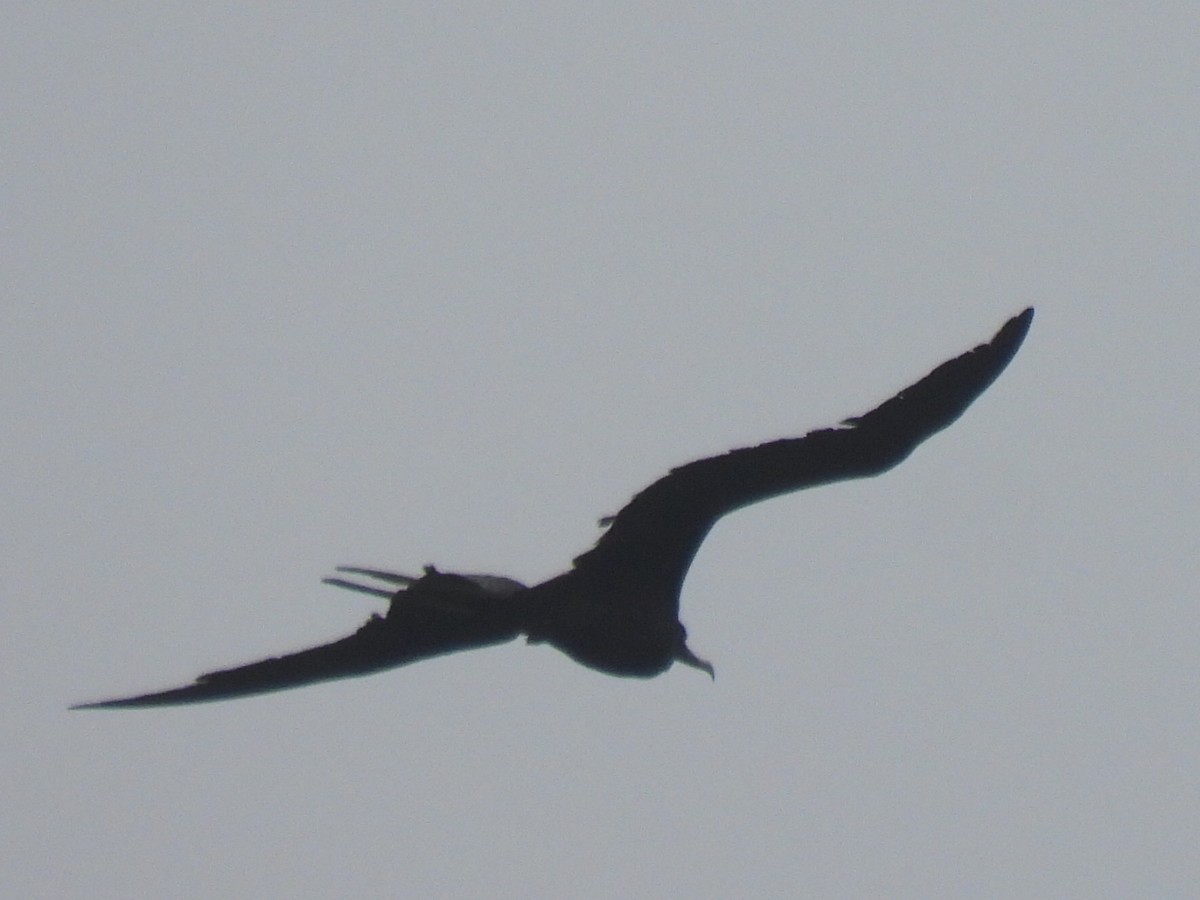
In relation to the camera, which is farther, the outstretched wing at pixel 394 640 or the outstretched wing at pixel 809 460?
the outstretched wing at pixel 394 640

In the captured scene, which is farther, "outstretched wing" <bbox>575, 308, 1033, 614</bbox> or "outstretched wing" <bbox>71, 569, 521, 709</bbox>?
"outstretched wing" <bbox>71, 569, 521, 709</bbox>

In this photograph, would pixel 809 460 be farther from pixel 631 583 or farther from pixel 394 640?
pixel 394 640

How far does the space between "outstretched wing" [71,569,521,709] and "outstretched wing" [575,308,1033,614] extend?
46cm

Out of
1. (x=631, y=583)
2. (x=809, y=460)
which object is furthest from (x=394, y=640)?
(x=809, y=460)

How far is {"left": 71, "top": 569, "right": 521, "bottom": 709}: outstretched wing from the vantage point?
428 inches

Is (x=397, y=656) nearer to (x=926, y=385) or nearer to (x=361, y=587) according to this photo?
(x=361, y=587)

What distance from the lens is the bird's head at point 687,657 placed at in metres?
11.2

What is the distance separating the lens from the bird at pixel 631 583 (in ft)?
34.9

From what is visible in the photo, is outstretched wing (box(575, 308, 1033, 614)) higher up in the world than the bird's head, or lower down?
higher up

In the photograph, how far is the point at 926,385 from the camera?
1065 centimetres

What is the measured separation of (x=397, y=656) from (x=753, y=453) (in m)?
1.87

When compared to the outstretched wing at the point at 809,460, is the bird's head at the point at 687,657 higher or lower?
lower

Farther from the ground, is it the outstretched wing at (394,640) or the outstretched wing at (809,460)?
the outstretched wing at (809,460)

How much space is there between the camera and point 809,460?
35.0 ft
